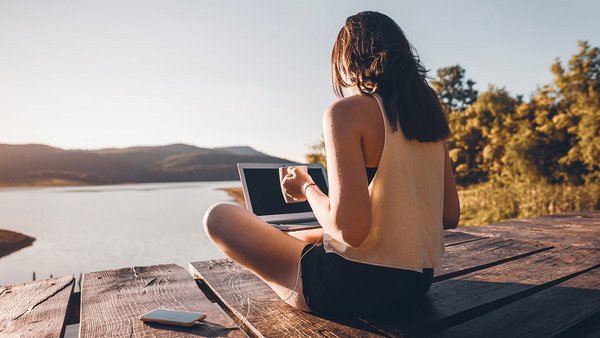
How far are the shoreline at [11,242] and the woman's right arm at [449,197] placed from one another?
102ft

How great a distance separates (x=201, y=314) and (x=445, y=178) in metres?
1.03

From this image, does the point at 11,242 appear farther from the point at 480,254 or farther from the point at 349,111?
the point at 349,111

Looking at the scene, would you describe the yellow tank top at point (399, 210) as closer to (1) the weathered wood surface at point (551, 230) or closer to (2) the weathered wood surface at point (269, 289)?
(2) the weathered wood surface at point (269, 289)

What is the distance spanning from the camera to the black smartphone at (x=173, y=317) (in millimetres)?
1318

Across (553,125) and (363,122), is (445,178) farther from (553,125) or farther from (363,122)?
(553,125)

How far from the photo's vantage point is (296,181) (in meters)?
→ 1.49

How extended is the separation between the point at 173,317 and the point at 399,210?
83 centimetres

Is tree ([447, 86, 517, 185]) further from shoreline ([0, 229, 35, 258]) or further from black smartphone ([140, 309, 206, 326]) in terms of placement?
shoreline ([0, 229, 35, 258])

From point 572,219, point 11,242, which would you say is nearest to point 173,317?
point 572,219

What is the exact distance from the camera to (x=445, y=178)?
1.57 meters

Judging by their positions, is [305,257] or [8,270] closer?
[305,257]

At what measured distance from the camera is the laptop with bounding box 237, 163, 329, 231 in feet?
7.77

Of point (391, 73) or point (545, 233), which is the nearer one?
point (391, 73)

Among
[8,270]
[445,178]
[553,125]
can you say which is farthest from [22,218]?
[445,178]
